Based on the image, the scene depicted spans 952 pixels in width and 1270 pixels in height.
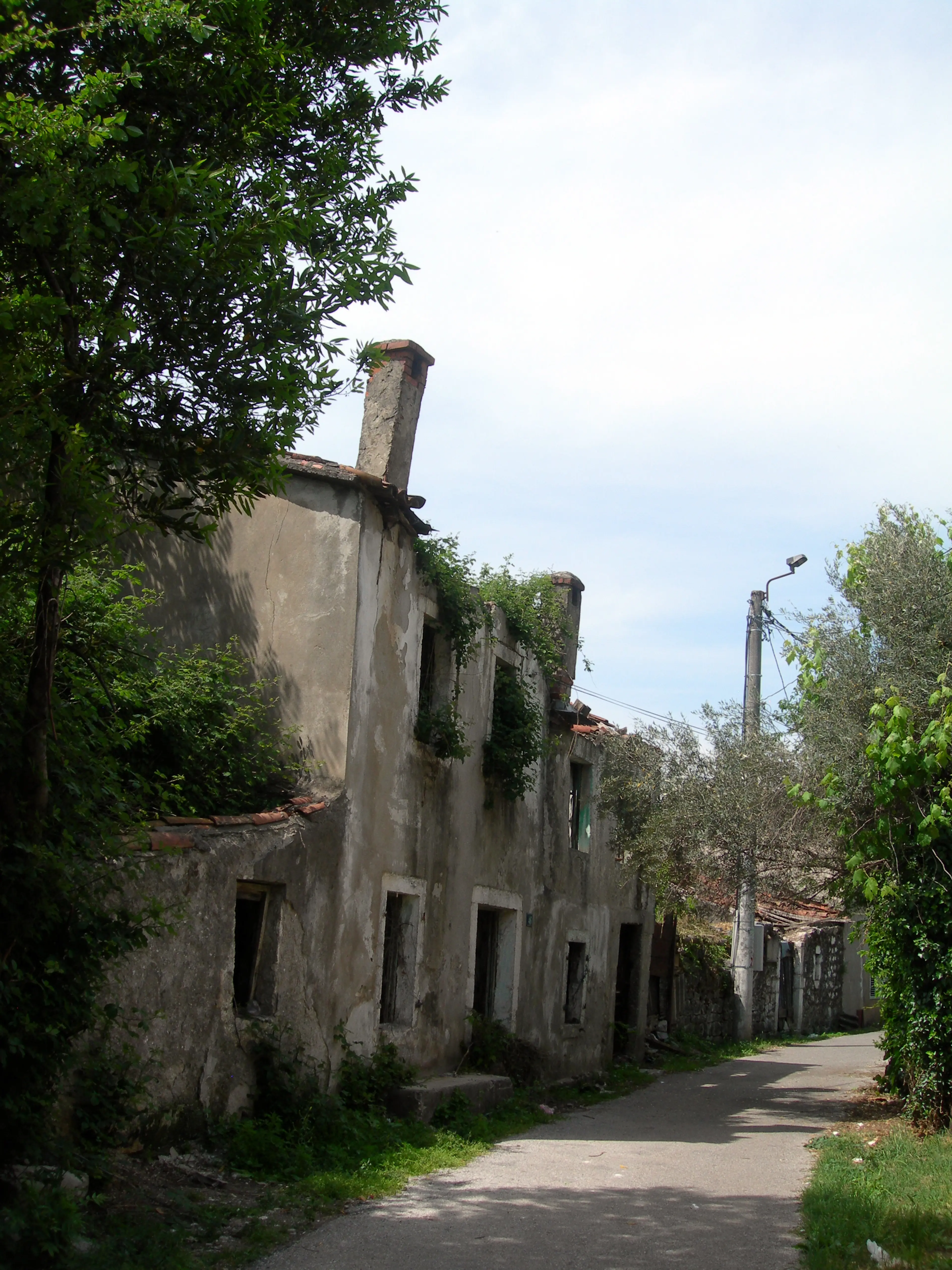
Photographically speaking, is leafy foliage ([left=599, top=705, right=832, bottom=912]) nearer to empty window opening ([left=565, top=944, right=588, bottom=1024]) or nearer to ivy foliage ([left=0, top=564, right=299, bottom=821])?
empty window opening ([left=565, top=944, right=588, bottom=1024])

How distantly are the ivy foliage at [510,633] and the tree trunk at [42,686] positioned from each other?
6460mm

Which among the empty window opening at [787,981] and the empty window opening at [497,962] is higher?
the empty window opening at [497,962]

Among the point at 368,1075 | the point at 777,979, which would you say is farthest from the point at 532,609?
the point at 777,979

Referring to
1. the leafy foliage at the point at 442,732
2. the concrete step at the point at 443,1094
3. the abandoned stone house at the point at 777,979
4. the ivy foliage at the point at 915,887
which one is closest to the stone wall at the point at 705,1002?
the abandoned stone house at the point at 777,979

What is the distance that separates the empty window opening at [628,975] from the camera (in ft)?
63.8

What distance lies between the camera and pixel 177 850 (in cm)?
691

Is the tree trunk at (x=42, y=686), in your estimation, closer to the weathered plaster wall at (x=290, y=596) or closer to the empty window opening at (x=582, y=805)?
the weathered plaster wall at (x=290, y=596)

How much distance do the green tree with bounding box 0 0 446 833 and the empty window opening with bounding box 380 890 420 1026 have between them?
20.7ft

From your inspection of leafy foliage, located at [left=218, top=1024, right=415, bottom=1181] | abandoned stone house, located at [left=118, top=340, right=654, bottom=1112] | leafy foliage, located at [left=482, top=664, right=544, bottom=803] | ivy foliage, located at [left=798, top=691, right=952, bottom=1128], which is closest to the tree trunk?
abandoned stone house, located at [left=118, top=340, right=654, bottom=1112]

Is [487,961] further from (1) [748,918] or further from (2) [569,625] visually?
(1) [748,918]

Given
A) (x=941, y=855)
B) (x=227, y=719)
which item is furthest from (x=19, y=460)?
(x=941, y=855)

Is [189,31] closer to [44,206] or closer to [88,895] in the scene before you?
[44,206]

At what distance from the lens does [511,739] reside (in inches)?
558

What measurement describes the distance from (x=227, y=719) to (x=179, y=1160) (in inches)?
146
